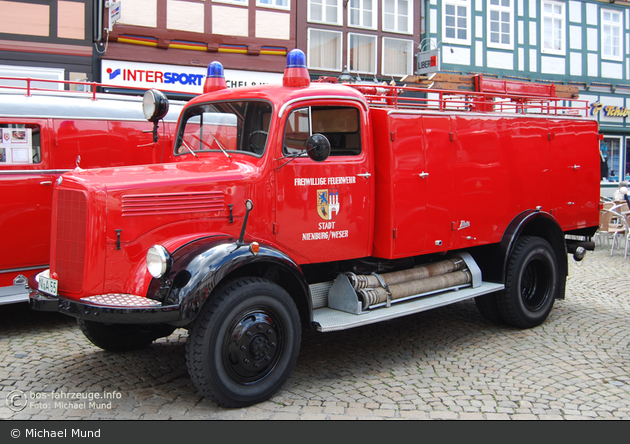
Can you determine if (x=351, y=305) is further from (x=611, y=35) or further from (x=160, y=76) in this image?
(x=611, y=35)

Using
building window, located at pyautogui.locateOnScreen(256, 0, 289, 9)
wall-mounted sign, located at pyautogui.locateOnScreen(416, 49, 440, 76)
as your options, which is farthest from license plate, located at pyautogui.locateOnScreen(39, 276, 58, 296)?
wall-mounted sign, located at pyautogui.locateOnScreen(416, 49, 440, 76)

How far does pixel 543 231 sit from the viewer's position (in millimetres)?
6875

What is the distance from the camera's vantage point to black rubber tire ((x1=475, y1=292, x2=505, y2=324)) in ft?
21.2

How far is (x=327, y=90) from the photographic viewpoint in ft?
16.8

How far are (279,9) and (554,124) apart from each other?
10931 millimetres

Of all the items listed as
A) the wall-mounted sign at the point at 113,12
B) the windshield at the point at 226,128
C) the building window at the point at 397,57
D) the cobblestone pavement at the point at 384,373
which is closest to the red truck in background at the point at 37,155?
the windshield at the point at 226,128

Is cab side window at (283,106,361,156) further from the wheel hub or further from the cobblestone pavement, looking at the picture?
the cobblestone pavement

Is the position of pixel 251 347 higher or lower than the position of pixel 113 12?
lower

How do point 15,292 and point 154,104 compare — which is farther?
point 15,292

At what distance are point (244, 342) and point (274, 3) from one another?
1366 centimetres

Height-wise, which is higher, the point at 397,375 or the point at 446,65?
the point at 446,65

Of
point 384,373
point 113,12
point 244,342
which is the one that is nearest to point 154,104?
point 244,342
